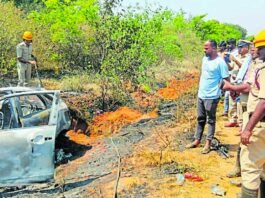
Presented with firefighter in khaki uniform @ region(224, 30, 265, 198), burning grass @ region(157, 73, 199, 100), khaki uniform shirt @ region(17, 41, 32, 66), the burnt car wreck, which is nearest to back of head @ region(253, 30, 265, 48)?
firefighter in khaki uniform @ region(224, 30, 265, 198)

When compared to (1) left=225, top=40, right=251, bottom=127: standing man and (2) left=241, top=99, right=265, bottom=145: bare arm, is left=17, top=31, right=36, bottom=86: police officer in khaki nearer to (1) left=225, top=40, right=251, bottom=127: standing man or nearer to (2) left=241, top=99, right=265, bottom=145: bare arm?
(1) left=225, top=40, right=251, bottom=127: standing man

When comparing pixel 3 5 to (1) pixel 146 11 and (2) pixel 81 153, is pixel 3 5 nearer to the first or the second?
(1) pixel 146 11

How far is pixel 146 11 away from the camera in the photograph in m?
12.6

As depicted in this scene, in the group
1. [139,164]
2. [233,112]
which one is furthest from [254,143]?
[233,112]

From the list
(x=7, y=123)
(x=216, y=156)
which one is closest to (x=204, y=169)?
(x=216, y=156)

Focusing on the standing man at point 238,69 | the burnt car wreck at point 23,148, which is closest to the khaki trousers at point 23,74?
the burnt car wreck at point 23,148

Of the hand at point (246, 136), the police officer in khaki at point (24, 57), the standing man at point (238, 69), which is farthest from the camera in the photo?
the police officer in khaki at point (24, 57)

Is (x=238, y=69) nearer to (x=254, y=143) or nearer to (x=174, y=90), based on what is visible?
(x=254, y=143)

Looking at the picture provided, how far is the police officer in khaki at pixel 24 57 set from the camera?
1036 centimetres

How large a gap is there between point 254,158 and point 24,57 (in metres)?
7.64

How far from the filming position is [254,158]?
4191 millimetres

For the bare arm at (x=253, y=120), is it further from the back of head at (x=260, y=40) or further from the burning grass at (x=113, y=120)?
the burning grass at (x=113, y=120)

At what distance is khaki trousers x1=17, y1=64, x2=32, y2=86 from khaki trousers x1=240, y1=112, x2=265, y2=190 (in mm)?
7618

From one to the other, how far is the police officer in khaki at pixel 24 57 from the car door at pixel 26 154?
417 centimetres
